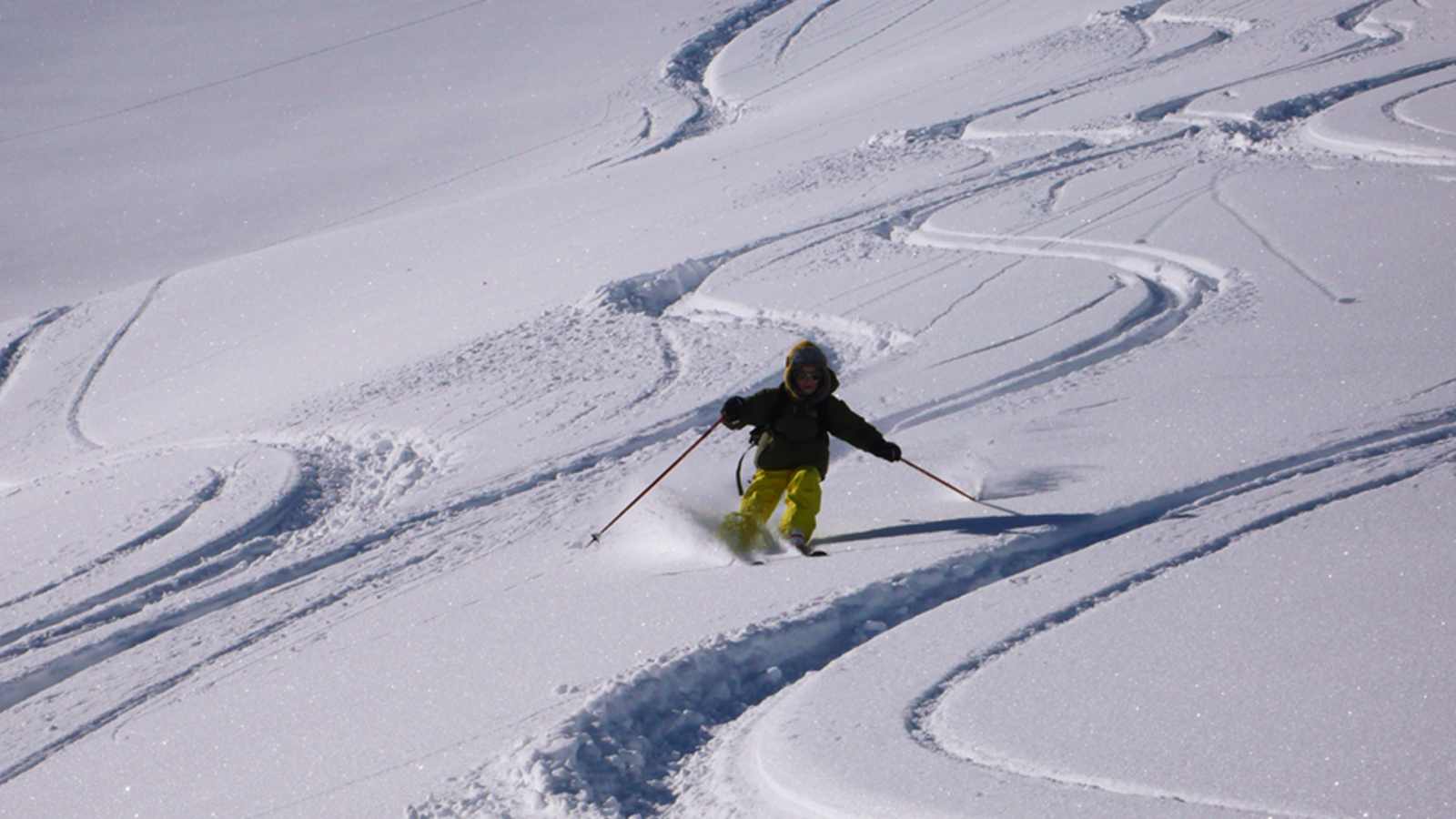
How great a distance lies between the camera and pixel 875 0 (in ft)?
78.6

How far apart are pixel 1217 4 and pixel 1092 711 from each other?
49.4 ft

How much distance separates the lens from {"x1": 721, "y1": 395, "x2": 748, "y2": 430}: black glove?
544 centimetres

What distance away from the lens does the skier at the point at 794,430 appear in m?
5.54

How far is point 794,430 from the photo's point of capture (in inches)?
222

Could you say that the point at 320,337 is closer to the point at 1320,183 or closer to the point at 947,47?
the point at 1320,183

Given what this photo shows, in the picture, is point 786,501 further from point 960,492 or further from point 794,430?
point 960,492

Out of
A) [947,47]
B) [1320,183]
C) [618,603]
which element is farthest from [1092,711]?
[947,47]

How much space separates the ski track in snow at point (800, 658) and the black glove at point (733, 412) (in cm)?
106

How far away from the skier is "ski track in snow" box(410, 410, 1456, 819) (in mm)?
762

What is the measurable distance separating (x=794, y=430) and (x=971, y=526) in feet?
2.77

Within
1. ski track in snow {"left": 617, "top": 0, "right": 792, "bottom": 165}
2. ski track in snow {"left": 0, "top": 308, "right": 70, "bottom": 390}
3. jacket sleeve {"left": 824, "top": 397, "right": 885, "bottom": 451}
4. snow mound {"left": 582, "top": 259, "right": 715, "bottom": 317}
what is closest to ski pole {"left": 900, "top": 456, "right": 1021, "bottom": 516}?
jacket sleeve {"left": 824, "top": 397, "right": 885, "bottom": 451}

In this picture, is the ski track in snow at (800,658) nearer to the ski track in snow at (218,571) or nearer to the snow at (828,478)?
the snow at (828,478)

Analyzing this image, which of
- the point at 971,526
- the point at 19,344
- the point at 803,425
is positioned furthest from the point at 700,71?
the point at 971,526

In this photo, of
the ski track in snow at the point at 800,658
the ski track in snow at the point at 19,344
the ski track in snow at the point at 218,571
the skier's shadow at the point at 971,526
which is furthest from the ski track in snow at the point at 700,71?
the ski track in snow at the point at 800,658
